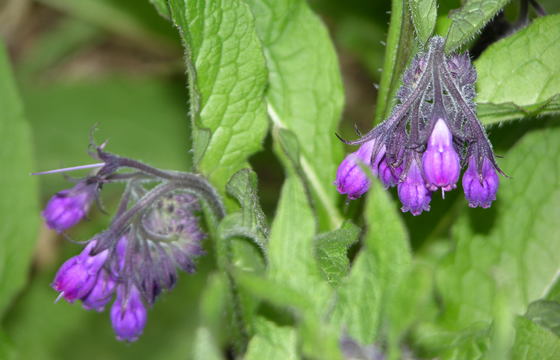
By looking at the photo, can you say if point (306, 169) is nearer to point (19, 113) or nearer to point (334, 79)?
point (334, 79)

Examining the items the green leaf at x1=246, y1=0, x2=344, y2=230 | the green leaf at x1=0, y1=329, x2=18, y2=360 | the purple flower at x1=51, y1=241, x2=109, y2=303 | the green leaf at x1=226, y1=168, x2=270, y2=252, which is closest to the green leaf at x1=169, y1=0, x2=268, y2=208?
the green leaf at x1=226, y1=168, x2=270, y2=252

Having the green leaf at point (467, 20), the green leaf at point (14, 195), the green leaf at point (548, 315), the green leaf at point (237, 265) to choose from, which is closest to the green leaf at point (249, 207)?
the green leaf at point (237, 265)

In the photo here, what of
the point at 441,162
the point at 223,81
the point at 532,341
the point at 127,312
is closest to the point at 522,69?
the point at 441,162

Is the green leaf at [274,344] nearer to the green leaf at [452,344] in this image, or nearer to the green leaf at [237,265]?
the green leaf at [237,265]

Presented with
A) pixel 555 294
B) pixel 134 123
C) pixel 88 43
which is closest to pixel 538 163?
pixel 555 294

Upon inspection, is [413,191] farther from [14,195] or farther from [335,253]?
[14,195]

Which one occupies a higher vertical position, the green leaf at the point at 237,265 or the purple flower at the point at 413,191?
the purple flower at the point at 413,191

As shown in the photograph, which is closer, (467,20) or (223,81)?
(467,20)
